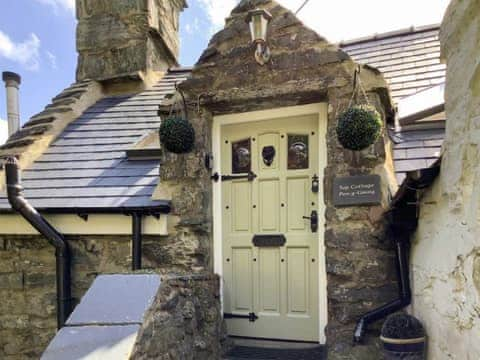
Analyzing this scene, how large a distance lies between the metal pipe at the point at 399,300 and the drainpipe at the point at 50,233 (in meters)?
2.88

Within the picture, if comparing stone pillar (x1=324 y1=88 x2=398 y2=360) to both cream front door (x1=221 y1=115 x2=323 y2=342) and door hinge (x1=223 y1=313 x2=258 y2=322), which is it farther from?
door hinge (x1=223 y1=313 x2=258 y2=322)

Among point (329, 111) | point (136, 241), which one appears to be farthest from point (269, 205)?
point (136, 241)

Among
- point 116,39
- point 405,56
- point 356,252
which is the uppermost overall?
point 116,39

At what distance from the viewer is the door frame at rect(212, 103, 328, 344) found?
3.27 meters

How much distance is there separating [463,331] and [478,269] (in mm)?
432

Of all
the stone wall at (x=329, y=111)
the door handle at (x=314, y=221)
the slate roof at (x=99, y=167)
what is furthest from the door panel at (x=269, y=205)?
the slate roof at (x=99, y=167)

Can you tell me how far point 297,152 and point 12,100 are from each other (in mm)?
5684

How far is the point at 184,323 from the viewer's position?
8.80ft

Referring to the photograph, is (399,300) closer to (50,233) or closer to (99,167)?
(50,233)

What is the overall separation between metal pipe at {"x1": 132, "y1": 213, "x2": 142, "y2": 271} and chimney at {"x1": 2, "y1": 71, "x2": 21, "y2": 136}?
176 inches

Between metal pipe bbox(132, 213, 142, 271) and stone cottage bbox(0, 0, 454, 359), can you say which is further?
metal pipe bbox(132, 213, 142, 271)

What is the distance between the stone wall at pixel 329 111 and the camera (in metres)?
2.93

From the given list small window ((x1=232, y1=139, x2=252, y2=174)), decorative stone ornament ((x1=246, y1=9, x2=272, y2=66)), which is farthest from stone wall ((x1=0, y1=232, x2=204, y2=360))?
decorative stone ornament ((x1=246, y1=9, x2=272, y2=66))

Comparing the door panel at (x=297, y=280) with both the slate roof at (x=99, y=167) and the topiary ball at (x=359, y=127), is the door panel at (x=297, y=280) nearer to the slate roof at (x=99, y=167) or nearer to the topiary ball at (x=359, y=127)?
the topiary ball at (x=359, y=127)
